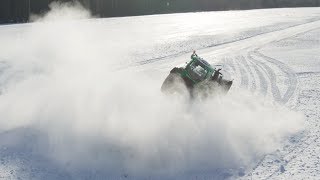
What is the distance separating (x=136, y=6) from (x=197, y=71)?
55.6 meters

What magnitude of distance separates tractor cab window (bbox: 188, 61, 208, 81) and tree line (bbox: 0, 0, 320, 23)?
3823 cm

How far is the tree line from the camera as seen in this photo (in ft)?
162

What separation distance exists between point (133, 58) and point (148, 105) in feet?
42.7

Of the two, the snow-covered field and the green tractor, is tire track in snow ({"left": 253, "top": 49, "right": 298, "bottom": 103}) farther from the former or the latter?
the green tractor

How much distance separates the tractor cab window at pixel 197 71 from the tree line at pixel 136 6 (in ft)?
125

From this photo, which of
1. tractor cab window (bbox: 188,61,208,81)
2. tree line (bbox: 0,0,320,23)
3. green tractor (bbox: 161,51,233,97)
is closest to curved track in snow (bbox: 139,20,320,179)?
green tractor (bbox: 161,51,233,97)

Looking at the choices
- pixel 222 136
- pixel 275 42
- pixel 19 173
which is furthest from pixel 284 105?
pixel 275 42

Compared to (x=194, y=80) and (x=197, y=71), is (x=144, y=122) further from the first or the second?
(x=197, y=71)

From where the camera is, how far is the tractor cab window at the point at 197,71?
15.9 metres

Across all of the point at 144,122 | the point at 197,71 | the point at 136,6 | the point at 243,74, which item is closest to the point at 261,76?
the point at 243,74

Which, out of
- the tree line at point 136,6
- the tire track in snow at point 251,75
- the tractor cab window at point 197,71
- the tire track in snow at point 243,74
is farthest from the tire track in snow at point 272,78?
the tree line at point 136,6

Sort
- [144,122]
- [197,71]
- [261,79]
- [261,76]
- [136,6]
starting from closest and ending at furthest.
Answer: [144,122], [197,71], [261,79], [261,76], [136,6]

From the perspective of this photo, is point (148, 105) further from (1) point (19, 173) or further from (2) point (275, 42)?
(2) point (275, 42)

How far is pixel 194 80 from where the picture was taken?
15.9m
